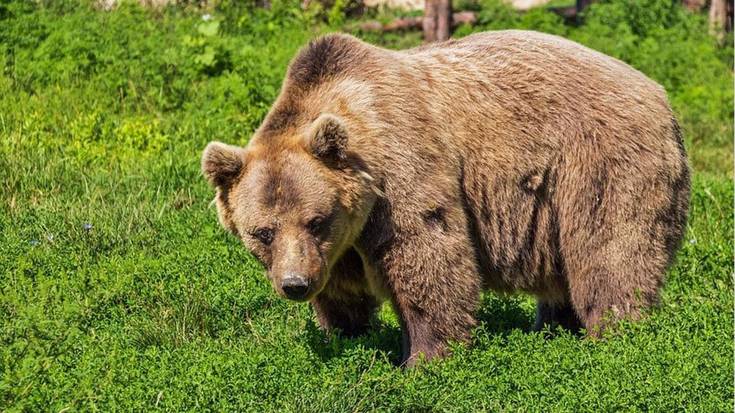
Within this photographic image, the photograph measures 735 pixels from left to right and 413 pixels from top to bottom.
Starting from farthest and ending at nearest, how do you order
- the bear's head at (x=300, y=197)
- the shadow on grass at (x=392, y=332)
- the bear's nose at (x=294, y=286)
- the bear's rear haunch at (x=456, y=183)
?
1. the shadow on grass at (x=392, y=332)
2. the bear's rear haunch at (x=456, y=183)
3. the bear's head at (x=300, y=197)
4. the bear's nose at (x=294, y=286)

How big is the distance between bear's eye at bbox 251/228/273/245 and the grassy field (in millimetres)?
623

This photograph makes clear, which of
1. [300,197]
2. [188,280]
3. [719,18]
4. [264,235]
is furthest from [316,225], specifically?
[719,18]

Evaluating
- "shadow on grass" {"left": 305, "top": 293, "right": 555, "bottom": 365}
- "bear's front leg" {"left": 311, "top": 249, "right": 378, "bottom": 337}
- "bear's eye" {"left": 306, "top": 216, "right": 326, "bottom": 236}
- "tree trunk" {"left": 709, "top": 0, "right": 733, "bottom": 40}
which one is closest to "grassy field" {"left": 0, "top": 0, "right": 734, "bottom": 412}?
"shadow on grass" {"left": 305, "top": 293, "right": 555, "bottom": 365}

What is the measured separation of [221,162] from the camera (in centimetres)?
613

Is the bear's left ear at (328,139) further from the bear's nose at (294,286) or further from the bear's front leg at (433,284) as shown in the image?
the bear's nose at (294,286)

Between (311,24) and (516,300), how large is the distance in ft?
20.5

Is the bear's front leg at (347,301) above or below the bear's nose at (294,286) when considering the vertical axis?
below

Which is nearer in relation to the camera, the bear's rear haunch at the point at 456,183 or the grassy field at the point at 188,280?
the grassy field at the point at 188,280

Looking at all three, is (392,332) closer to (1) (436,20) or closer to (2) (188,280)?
(2) (188,280)

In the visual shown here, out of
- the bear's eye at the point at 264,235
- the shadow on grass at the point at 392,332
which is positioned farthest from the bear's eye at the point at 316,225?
the shadow on grass at the point at 392,332

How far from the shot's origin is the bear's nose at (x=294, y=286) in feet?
19.4

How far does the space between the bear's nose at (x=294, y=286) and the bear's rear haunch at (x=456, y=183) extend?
0.01m

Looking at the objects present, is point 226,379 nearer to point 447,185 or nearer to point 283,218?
point 283,218

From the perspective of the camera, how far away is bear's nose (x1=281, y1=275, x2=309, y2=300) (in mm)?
5910
